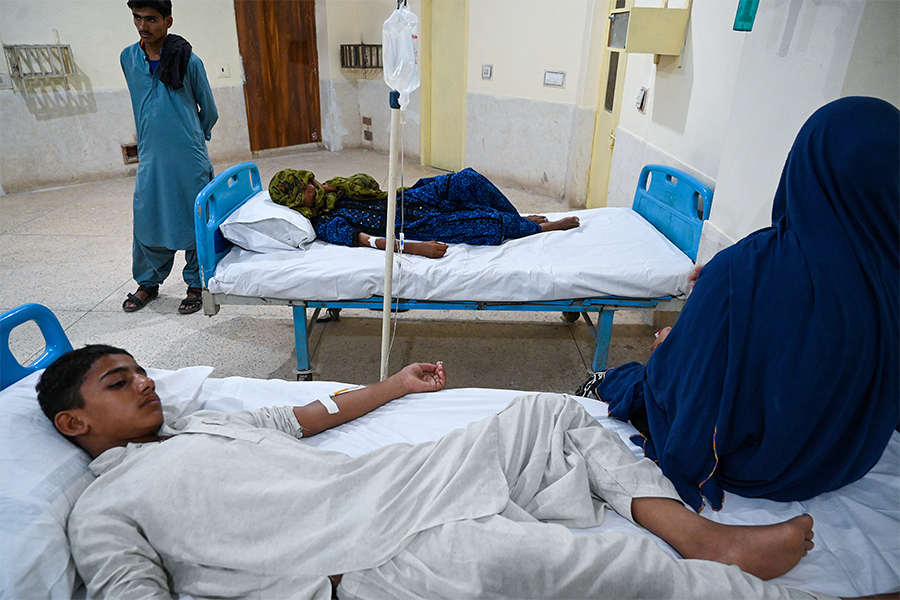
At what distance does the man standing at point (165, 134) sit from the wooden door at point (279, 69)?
4.01m

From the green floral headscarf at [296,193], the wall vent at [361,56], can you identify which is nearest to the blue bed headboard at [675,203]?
the green floral headscarf at [296,193]

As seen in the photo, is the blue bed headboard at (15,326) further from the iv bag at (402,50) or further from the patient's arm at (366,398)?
the iv bag at (402,50)

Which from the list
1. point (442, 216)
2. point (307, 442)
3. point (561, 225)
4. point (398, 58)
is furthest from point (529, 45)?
point (307, 442)

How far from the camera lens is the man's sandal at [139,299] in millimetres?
3514

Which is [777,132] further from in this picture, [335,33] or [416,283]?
[335,33]

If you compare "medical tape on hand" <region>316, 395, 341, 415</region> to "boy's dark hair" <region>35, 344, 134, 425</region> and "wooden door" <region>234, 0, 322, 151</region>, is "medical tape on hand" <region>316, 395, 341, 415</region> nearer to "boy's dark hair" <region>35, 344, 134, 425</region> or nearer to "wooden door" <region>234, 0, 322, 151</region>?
"boy's dark hair" <region>35, 344, 134, 425</region>

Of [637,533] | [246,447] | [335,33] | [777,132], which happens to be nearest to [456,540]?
[637,533]

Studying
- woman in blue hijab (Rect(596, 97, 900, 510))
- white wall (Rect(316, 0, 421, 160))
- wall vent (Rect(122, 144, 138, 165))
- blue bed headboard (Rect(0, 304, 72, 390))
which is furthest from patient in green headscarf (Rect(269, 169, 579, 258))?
white wall (Rect(316, 0, 421, 160))

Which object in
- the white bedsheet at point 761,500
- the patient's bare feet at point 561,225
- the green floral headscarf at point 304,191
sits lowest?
the white bedsheet at point 761,500

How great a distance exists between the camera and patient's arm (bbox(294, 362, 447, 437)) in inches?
69.6

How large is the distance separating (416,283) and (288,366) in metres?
0.94

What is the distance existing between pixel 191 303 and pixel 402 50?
2.37 meters

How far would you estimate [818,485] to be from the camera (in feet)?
4.83

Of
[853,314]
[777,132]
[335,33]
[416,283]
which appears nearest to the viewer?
[853,314]
